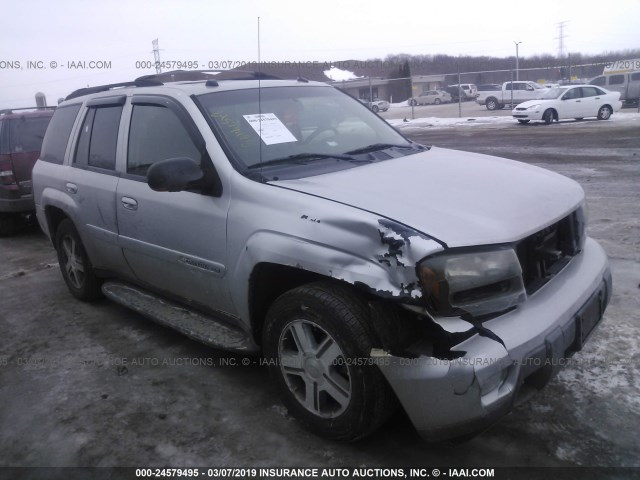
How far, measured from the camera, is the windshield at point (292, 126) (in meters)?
3.39

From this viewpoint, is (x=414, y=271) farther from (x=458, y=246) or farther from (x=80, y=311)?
(x=80, y=311)

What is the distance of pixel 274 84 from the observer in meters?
4.04

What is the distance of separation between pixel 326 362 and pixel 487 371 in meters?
0.78

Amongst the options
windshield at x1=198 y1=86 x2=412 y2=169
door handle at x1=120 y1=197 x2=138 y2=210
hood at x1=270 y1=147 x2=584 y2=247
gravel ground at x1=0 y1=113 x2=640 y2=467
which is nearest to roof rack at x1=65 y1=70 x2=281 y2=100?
windshield at x1=198 y1=86 x2=412 y2=169

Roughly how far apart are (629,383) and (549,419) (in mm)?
606

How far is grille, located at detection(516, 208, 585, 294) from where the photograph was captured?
8.90 feet

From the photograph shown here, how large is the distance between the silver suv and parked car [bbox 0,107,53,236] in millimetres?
4009

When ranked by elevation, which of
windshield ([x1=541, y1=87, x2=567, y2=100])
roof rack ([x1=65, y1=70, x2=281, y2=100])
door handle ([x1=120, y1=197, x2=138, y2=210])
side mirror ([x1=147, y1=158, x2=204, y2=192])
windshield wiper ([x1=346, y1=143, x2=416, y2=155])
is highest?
windshield ([x1=541, y1=87, x2=567, y2=100])

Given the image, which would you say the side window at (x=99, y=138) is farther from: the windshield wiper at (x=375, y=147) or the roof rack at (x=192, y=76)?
the windshield wiper at (x=375, y=147)

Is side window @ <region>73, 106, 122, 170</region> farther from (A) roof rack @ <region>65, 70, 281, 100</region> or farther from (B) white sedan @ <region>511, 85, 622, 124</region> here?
(B) white sedan @ <region>511, 85, 622, 124</region>

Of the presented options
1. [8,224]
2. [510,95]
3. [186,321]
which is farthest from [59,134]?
[510,95]

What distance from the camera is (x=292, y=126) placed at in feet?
12.1

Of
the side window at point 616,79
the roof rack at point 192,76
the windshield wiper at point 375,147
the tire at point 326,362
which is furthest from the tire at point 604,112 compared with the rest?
the tire at point 326,362

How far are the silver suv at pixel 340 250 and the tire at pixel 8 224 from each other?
4.56 m
